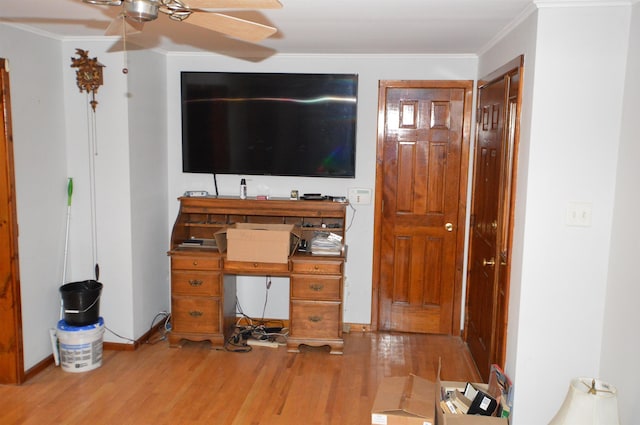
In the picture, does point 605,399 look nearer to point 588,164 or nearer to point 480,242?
point 588,164

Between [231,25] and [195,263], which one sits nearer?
[231,25]

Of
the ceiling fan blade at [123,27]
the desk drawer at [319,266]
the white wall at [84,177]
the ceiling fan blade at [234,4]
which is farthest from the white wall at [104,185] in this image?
the ceiling fan blade at [234,4]

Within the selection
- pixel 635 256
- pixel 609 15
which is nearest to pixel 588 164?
pixel 635 256

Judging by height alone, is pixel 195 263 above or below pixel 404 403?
above

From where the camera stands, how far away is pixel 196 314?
4207 millimetres

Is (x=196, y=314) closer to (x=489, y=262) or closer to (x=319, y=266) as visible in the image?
(x=319, y=266)

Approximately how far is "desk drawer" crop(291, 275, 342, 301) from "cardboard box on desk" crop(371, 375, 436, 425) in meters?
1.02

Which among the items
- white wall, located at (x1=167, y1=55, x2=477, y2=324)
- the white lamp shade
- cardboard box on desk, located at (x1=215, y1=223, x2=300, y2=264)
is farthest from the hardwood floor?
the white lamp shade

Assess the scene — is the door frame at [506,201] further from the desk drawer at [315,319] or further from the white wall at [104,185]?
the white wall at [104,185]

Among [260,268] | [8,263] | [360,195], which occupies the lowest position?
[260,268]

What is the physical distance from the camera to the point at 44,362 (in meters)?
3.83

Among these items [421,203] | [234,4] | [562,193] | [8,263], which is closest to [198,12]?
[234,4]

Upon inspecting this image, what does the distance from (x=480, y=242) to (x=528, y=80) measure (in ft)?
4.78

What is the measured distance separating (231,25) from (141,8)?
0.39 m
